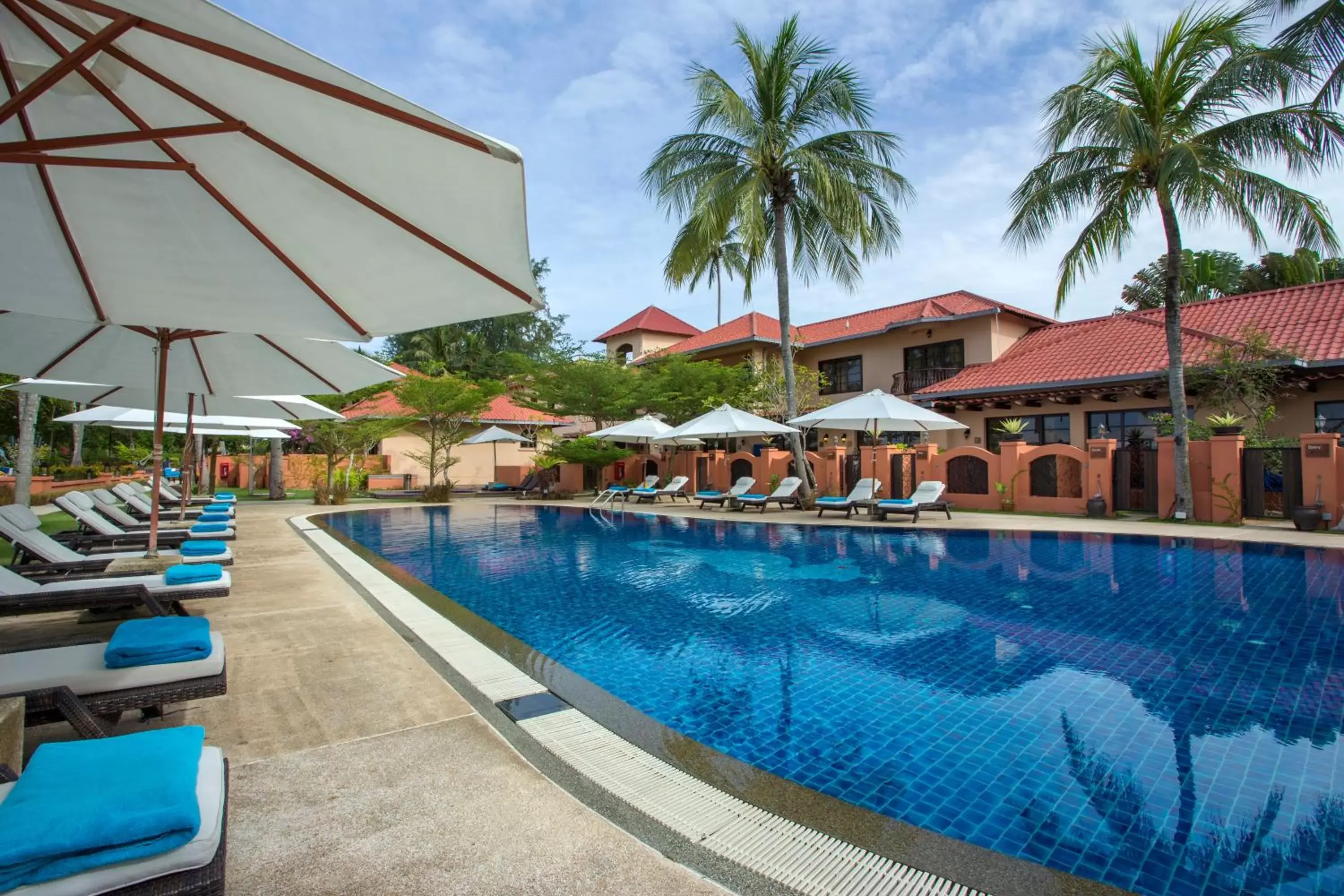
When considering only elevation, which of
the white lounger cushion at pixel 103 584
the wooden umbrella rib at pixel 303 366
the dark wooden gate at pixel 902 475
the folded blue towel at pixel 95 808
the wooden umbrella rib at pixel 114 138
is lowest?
the folded blue towel at pixel 95 808

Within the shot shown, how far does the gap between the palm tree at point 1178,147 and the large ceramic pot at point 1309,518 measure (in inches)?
70.3

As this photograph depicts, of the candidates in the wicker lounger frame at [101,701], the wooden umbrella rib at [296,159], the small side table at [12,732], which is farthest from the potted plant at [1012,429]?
the small side table at [12,732]

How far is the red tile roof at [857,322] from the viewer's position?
78.1 ft

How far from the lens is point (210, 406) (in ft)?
35.7

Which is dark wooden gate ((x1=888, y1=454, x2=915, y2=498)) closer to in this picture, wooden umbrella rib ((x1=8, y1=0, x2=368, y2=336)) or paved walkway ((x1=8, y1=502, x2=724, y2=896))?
paved walkway ((x1=8, y1=502, x2=724, y2=896))

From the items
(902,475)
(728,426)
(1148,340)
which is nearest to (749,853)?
(728,426)

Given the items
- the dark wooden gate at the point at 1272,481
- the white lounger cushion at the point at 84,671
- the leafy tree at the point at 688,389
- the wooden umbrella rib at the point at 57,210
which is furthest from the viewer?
the leafy tree at the point at 688,389

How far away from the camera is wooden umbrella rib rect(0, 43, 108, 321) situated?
2736 mm

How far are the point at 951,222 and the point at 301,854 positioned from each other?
2124cm

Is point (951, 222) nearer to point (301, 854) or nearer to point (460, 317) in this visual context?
point (460, 317)

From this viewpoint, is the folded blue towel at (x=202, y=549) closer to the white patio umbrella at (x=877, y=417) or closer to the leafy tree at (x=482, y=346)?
the white patio umbrella at (x=877, y=417)

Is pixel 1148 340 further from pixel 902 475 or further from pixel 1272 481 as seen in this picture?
pixel 902 475

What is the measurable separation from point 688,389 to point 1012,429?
38.6ft

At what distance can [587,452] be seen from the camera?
25.2m
